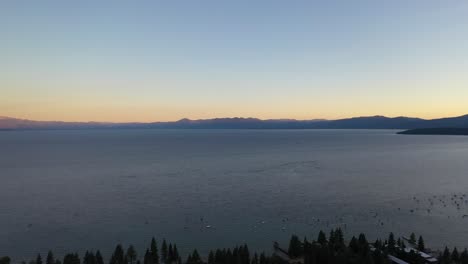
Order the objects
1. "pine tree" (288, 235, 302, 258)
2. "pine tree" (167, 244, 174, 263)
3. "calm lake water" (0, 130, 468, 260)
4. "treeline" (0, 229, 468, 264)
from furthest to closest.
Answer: "calm lake water" (0, 130, 468, 260) → "pine tree" (288, 235, 302, 258) → "pine tree" (167, 244, 174, 263) → "treeline" (0, 229, 468, 264)

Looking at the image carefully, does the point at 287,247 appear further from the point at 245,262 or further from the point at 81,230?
the point at 81,230

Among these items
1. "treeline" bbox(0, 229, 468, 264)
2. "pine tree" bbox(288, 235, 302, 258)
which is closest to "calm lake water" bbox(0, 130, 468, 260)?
"pine tree" bbox(288, 235, 302, 258)

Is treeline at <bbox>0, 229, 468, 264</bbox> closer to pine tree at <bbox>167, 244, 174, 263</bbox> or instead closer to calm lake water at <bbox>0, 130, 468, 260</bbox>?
pine tree at <bbox>167, 244, 174, 263</bbox>

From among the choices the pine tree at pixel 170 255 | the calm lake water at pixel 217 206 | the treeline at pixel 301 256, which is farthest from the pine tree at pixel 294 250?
the pine tree at pixel 170 255

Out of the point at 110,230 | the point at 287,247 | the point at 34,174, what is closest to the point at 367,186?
the point at 287,247

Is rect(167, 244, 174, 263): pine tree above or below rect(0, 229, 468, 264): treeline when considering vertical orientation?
below

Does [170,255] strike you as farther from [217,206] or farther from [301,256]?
[217,206]

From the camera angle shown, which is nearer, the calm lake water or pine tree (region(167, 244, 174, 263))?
pine tree (region(167, 244, 174, 263))

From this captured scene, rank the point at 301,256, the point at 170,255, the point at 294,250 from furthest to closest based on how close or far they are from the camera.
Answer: the point at 294,250
the point at 301,256
the point at 170,255

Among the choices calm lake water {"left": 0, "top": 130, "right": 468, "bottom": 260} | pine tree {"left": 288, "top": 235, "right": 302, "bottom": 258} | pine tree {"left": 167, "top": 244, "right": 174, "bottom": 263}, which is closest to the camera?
pine tree {"left": 167, "top": 244, "right": 174, "bottom": 263}

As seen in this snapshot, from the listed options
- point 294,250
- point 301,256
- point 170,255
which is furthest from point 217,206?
point 301,256

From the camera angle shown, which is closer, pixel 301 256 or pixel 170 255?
pixel 170 255
